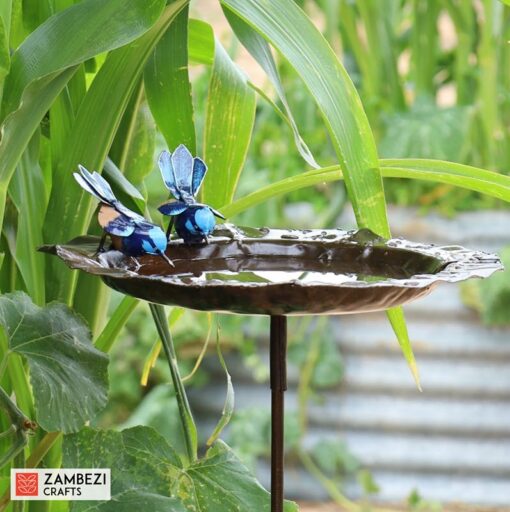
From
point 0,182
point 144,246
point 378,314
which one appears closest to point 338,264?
point 144,246

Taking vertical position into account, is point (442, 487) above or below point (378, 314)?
below

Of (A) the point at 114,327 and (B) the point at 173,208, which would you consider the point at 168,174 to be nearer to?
(B) the point at 173,208

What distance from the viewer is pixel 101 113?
801 mm

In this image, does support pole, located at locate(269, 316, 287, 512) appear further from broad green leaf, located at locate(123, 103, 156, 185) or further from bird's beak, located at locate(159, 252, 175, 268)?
broad green leaf, located at locate(123, 103, 156, 185)

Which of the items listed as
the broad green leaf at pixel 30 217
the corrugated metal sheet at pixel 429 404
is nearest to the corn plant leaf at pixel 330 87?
the broad green leaf at pixel 30 217

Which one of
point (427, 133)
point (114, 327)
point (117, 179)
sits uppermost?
point (427, 133)

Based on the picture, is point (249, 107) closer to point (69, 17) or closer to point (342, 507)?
point (69, 17)

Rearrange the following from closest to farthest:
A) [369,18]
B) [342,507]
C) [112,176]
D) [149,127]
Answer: [112,176] → [149,127] → [369,18] → [342,507]

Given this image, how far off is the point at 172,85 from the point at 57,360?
263 mm

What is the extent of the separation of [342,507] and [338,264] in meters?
A: 1.65

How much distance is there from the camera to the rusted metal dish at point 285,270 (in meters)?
0.62

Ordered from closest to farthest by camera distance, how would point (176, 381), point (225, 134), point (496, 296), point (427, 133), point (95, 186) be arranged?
1. point (95, 186)
2. point (176, 381)
3. point (225, 134)
4. point (496, 296)
5. point (427, 133)

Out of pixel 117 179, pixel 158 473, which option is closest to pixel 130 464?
pixel 158 473

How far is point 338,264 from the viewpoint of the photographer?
773 millimetres
